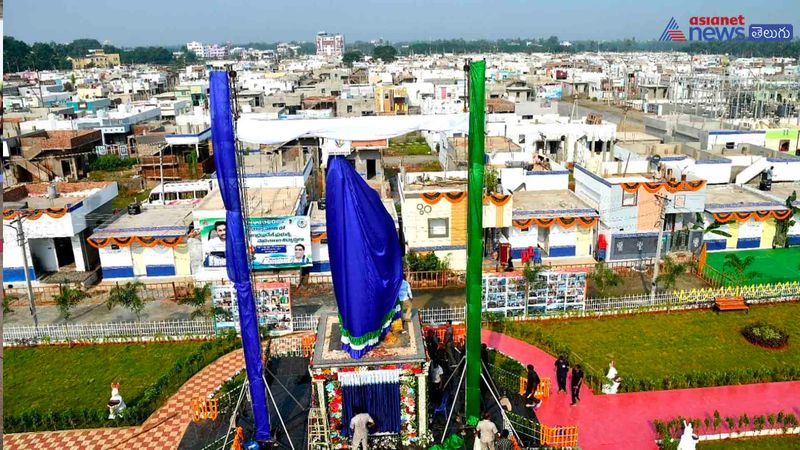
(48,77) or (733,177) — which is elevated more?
(48,77)

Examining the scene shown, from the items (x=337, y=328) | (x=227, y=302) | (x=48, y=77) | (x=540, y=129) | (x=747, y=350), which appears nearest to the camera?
(x=337, y=328)

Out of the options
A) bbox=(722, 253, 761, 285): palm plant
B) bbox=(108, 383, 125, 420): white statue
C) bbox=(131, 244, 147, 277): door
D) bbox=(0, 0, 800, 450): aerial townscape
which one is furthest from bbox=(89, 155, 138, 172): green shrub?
bbox=(722, 253, 761, 285): palm plant

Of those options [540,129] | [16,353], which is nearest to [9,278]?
[16,353]

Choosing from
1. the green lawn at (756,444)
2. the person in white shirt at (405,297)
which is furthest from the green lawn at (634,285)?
the person in white shirt at (405,297)

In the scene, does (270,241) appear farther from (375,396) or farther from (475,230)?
(475,230)

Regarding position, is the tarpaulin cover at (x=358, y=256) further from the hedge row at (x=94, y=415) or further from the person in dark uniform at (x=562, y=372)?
the hedge row at (x=94, y=415)

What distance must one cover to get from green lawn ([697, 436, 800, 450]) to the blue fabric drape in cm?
744

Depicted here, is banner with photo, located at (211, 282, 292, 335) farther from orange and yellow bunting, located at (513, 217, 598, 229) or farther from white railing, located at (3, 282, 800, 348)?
orange and yellow bunting, located at (513, 217, 598, 229)

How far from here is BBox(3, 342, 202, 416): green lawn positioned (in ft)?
55.3

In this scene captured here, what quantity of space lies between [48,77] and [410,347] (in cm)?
12251

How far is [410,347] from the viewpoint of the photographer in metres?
14.1

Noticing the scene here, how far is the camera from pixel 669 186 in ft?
84.9

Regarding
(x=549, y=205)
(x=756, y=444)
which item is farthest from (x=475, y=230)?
(x=549, y=205)

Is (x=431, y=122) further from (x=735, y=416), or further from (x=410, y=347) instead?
(x=735, y=416)
